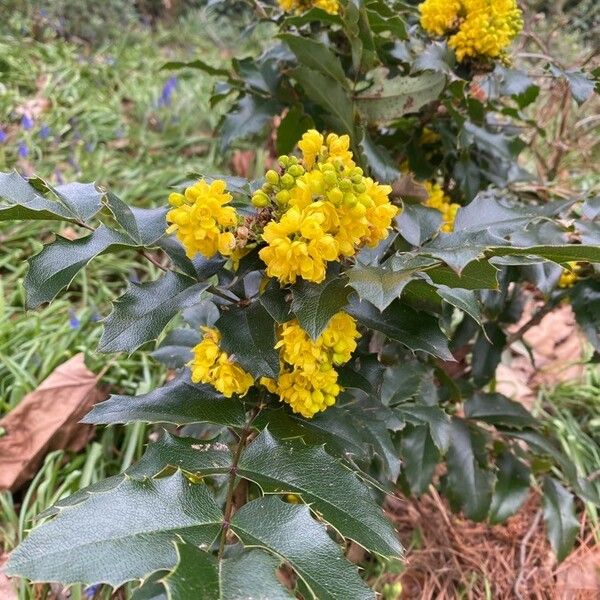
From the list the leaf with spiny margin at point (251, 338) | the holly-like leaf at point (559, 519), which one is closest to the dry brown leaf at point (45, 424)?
the leaf with spiny margin at point (251, 338)

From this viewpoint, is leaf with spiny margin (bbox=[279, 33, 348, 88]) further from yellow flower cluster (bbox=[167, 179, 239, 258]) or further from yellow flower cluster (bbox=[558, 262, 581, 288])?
yellow flower cluster (bbox=[558, 262, 581, 288])

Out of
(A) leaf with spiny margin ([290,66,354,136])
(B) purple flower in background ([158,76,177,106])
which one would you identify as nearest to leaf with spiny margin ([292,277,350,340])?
(A) leaf with spiny margin ([290,66,354,136])

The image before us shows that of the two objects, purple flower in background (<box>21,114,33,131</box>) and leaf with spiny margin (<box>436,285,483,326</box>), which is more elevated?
leaf with spiny margin (<box>436,285,483,326</box>)

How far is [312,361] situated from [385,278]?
15cm

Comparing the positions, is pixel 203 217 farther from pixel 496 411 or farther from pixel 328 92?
pixel 496 411

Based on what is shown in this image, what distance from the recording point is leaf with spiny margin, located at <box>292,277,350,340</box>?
61 cm

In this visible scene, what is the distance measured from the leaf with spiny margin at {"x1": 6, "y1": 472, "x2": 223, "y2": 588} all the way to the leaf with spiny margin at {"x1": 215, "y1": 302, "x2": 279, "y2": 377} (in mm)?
151

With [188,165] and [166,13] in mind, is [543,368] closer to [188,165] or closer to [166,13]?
[188,165]

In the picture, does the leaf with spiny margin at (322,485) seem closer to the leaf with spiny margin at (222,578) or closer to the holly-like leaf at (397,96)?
the leaf with spiny margin at (222,578)

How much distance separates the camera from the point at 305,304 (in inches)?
24.4

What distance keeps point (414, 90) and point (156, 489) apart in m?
0.70

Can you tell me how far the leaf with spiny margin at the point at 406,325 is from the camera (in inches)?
26.6

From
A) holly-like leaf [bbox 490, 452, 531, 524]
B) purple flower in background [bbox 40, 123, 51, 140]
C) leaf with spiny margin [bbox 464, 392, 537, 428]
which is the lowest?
holly-like leaf [bbox 490, 452, 531, 524]

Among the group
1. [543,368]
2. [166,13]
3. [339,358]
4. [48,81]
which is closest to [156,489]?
[339,358]
